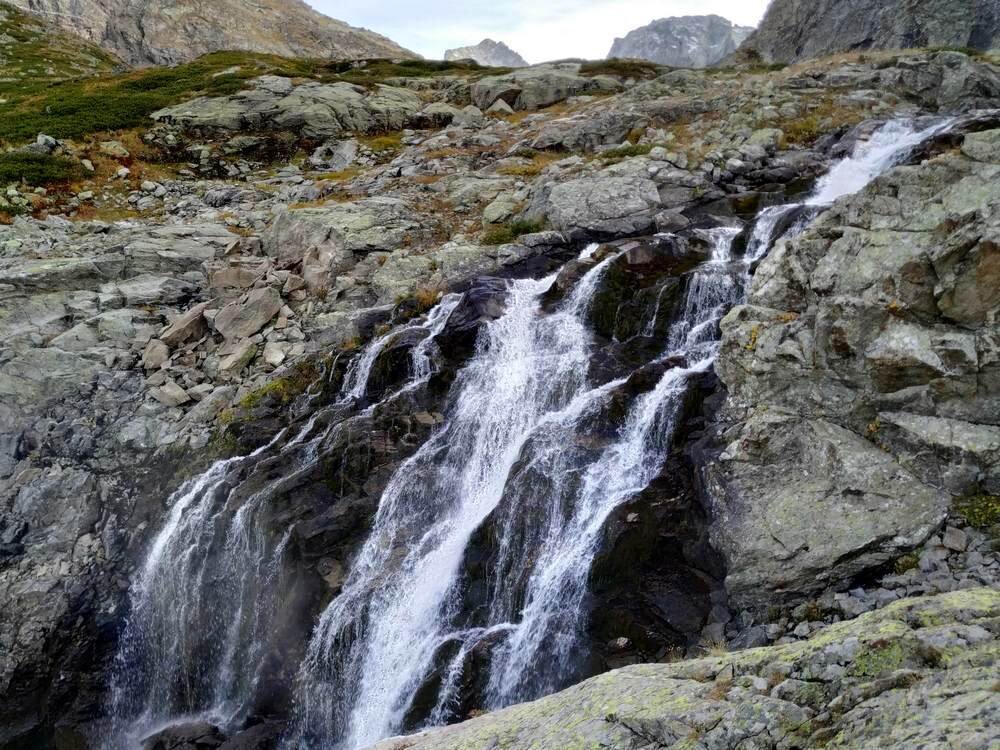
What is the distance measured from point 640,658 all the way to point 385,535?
7.23 m

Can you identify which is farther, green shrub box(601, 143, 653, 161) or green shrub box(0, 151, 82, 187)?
green shrub box(0, 151, 82, 187)

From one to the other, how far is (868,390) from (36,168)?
133 ft

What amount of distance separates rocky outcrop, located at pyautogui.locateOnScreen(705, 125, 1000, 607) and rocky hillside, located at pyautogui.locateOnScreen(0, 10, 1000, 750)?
6 centimetres

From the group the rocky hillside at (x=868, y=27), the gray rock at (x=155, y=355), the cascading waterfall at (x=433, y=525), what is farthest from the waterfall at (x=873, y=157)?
the gray rock at (x=155, y=355)

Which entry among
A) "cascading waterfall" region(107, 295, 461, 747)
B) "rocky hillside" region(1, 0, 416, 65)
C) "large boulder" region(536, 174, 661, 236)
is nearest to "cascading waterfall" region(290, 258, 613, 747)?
"cascading waterfall" region(107, 295, 461, 747)

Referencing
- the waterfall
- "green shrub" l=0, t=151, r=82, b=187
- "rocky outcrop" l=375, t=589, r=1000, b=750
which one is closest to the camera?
"rocky outcrop" l=375, t=589, r=1000, b=750

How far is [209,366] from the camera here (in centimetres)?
2089

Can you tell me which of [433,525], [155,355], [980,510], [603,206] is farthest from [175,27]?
[980,510]

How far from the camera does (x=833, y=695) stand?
493 centimetres

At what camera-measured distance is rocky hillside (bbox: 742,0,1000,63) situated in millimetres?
38750

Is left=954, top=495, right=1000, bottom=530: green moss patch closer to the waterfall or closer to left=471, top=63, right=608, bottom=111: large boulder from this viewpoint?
the waterfall

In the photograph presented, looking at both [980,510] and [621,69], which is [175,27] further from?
[980,510]

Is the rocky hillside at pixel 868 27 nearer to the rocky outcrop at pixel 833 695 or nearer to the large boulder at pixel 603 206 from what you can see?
the large boulder at pixel 603 206

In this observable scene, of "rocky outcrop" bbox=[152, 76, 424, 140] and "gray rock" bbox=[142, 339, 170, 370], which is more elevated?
"rocky outcrop" bbox=[152, 76, 424, 140]
